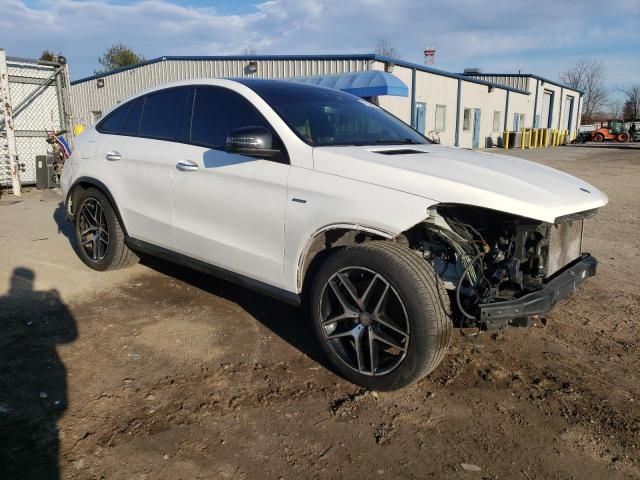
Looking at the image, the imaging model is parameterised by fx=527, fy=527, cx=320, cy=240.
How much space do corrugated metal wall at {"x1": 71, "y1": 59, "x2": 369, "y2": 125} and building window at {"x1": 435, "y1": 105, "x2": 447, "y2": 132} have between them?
8.90 m

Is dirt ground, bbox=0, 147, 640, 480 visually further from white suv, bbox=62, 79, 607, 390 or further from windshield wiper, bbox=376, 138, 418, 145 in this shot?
windshield wiper, bbox=376, 138, 418, 145

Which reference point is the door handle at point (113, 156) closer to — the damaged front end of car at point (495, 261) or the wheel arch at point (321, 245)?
the wheel arch at point (321, 245)

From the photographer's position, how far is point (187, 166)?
13.0 feet

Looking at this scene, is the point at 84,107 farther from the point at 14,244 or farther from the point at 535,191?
the point at 535,191

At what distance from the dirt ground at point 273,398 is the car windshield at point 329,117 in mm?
1484

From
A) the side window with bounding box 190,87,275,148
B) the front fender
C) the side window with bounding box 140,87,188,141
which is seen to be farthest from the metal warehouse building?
the front fender

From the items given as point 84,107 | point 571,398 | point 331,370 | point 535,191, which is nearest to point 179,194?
point 331,370

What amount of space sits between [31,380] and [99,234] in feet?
7.16

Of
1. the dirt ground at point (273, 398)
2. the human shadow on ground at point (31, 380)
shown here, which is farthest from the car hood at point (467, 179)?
the human shadow on ground at point (31, 380)

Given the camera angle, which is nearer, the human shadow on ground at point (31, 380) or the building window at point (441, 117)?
the human shadow on ground at point (31, 380)

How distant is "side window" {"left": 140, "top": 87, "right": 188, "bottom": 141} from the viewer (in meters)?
4.28

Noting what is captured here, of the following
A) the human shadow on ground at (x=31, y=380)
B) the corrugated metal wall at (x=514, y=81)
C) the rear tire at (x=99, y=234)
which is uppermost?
the corrugated metal wall at (x=514, y=81)

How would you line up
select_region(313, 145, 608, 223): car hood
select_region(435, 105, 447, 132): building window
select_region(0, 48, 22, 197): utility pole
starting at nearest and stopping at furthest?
select_region(313, 145, 608, 223): car hood < select_region(0, 48, 22, 197): utility pole < select_region(435, 105, 447, 132): building window

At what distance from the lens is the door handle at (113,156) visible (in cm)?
470
